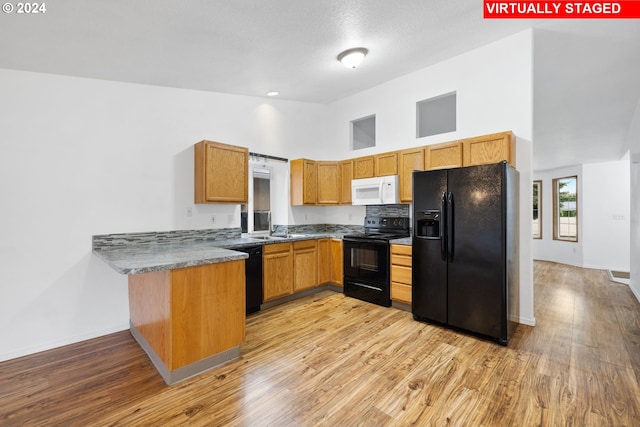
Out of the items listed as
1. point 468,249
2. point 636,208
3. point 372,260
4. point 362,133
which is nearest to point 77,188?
point 372,260

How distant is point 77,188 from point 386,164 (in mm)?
3595

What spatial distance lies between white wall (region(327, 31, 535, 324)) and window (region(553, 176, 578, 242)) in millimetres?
5917

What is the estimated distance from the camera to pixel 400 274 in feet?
11.5

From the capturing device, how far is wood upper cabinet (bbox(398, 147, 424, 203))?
12.1 ft

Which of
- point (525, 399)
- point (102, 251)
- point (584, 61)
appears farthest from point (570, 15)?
point (102, 251)

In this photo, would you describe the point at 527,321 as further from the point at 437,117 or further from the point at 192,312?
the point at 192,312

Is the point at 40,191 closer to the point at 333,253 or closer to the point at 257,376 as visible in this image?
the point at 257,376

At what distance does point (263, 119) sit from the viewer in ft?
14.1

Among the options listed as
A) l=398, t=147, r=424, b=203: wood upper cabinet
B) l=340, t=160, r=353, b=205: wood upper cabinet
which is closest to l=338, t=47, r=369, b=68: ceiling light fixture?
l=398, t=147, r=424, b=203: wood upper cabinet

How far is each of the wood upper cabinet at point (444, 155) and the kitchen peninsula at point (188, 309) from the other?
2.56 meters

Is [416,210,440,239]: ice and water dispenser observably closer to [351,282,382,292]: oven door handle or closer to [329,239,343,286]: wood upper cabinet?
[351,282,382,292]: oven door handle

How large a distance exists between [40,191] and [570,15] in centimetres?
510

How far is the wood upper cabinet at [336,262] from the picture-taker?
421 cm

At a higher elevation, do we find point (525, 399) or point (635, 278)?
point (635, 278)
